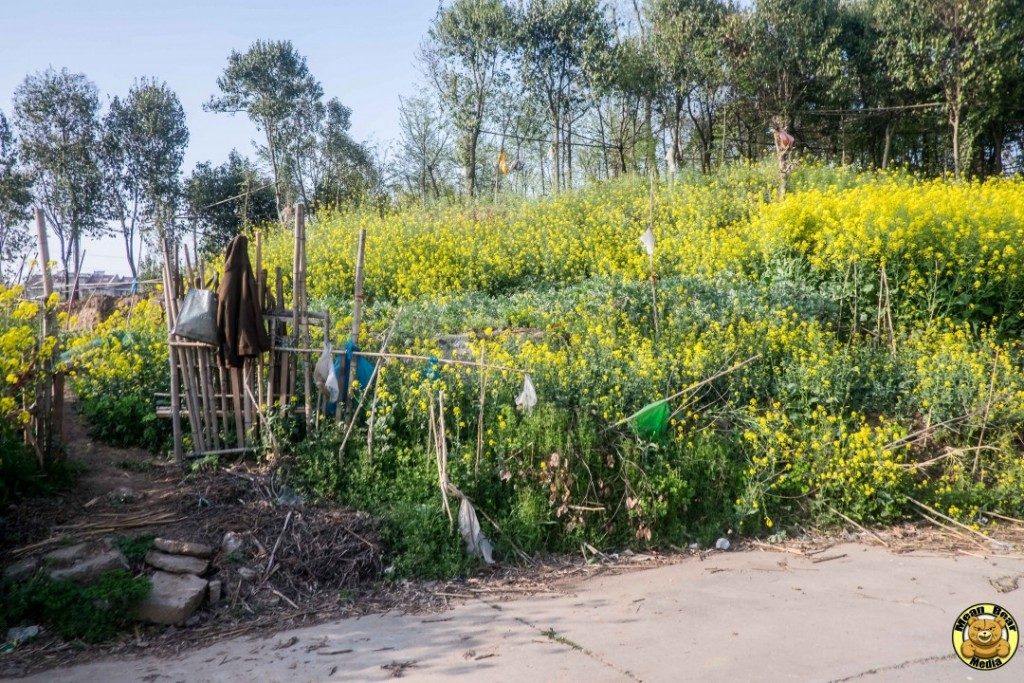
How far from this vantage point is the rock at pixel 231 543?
5761 mm

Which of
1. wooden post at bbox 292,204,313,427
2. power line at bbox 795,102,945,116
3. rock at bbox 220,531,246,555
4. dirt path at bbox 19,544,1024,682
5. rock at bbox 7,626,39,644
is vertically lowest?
dirt path at bbox 19,544,1024,682

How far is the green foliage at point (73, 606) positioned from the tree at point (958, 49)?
57.4 feet

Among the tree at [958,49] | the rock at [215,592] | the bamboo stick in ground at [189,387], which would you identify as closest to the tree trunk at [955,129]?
the tree at [958,49]

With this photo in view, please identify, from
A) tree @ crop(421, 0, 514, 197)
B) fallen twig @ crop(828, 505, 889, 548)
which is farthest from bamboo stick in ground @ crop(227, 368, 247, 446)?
tree @ crop(421, 0, 514, 197)

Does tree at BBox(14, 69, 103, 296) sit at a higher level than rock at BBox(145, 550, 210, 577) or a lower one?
higher

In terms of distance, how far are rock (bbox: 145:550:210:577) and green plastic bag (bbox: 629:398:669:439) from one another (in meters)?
3.28

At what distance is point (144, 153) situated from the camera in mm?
25547

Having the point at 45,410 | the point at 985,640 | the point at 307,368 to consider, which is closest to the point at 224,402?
the point at 307,368

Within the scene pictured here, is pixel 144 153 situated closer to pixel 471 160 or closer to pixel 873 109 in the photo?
pixel 471 160

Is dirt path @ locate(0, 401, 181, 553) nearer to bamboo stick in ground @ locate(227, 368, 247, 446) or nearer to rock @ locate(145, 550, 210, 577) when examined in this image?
bamboo stick in ground @ locate(227, 368, 247, 446)

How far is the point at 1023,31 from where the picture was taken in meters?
18.2

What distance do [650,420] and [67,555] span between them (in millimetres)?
4166

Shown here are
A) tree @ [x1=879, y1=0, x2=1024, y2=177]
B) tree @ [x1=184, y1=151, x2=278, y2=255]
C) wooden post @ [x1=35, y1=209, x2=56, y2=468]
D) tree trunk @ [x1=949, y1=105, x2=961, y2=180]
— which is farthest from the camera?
tree @ [x1=184, y1=151, x2=278, y2=255]

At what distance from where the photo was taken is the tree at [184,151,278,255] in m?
24.4
